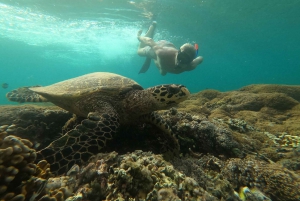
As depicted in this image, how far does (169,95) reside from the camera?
9.85 feet

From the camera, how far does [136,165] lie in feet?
5.32

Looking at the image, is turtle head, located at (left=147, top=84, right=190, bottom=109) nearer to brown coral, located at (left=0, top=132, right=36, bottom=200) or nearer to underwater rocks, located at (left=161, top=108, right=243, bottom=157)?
underwater rocks, located at (left=161, top=108, right=243, bottom=157)

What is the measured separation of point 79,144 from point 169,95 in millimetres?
1623

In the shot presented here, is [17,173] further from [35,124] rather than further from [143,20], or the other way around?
[143,20]

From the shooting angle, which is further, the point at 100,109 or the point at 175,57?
the point at 175,57

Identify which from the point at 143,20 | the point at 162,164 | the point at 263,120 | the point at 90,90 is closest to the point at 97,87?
the point at 90,90

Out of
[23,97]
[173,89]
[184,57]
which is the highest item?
[184,57]

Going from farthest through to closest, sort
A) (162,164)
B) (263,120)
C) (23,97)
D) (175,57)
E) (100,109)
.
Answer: (175,57), (263,120), (23,97), (100,109), (162,164)

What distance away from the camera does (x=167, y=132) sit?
305 centimetres

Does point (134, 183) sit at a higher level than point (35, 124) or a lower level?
lower

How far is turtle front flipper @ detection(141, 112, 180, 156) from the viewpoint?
9.46ft

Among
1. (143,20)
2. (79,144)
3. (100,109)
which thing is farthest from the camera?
(143,20)

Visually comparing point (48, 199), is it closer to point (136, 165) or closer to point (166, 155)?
point (136, 165)

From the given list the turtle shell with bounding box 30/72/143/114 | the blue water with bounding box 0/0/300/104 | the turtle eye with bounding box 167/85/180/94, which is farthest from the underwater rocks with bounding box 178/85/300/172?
the blue water with bounding box 0/0/300/104
